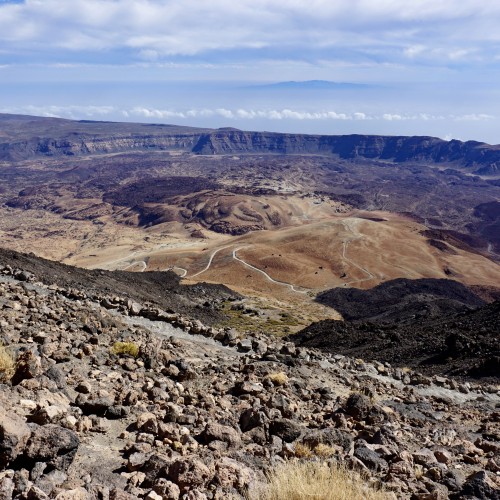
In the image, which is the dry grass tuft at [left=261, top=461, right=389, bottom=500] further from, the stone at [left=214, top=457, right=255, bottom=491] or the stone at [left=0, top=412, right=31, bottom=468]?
the stone at [left=0, top=412, right=31, bottom=468]

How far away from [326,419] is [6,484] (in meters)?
5.46

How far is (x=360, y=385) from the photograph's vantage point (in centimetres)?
1230

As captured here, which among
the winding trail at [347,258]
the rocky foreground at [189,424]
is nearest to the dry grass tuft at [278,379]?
the rocky foreground at [189,424]

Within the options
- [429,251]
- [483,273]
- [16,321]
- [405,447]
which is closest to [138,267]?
[429,251]

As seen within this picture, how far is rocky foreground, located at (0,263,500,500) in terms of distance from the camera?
491 cm

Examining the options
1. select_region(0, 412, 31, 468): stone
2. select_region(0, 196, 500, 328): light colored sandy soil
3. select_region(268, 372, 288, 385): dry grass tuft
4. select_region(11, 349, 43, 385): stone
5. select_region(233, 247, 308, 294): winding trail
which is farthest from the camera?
select_region(0, 196, 500, 328): light colored sandy soil

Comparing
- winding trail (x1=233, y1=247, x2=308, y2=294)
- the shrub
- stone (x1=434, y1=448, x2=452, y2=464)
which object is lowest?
winding trail (x1=233, y1=247, x2=308, y2=294)

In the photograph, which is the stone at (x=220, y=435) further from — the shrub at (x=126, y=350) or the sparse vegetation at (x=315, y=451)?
the shrub at (x=126, y=350)

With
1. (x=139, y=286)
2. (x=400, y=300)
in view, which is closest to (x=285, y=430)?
(x=139, y=286)

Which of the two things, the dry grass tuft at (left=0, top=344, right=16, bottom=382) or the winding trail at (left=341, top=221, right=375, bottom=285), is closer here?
the dry grass tuft at (left=0, top=344, right=16, bottom=382)

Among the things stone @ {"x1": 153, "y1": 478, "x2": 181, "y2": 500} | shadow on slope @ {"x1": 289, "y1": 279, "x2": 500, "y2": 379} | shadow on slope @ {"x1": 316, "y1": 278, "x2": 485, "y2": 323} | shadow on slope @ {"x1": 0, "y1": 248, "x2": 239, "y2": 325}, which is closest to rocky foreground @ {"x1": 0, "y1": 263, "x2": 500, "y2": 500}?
stone @ {"x1": 153, "y1": 478, "x2": 181, "y2": 500}

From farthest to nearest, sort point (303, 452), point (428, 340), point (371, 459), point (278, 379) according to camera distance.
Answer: point (428, 340) < point (278, 379) < point (303, 452) < point (371, 459)

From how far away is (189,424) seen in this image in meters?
6.79

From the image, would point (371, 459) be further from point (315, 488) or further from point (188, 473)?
point (188, 473)
